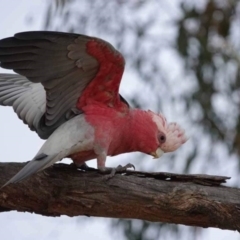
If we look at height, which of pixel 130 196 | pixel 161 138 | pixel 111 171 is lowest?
pixel 130 196

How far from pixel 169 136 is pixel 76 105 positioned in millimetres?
422

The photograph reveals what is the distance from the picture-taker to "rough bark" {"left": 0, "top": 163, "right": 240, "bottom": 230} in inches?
117

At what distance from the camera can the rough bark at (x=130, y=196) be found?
2.96m

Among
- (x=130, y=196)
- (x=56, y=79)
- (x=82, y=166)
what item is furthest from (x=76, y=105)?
(x=130, y=196)

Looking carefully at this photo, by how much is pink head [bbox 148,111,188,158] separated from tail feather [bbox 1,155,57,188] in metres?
0.59

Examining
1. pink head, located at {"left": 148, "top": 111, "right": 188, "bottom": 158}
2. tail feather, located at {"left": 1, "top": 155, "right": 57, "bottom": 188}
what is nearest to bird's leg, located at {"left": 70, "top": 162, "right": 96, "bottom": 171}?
tail feather, located at {"left": 1, "top": 155, "right": 57, "bottom": 188}

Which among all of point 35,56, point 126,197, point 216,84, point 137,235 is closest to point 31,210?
point 126,197

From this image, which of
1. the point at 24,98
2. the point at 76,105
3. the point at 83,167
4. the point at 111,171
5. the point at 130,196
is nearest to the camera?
the point at 130,196

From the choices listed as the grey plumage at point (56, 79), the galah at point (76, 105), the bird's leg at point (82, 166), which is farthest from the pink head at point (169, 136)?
the bird's leg at point (82, 166)

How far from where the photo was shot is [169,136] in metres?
3.59

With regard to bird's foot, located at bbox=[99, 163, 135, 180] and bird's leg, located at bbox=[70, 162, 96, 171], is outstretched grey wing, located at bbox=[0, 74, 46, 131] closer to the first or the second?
bird's leg, located at bbox=[70, 162, 96, 171]

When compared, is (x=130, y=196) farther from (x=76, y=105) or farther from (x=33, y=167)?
(x=76, y=105)

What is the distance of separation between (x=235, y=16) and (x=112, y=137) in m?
2.45

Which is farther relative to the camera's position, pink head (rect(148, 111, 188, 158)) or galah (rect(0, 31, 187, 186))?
pink head (rect(148, 111, 188, 158))
